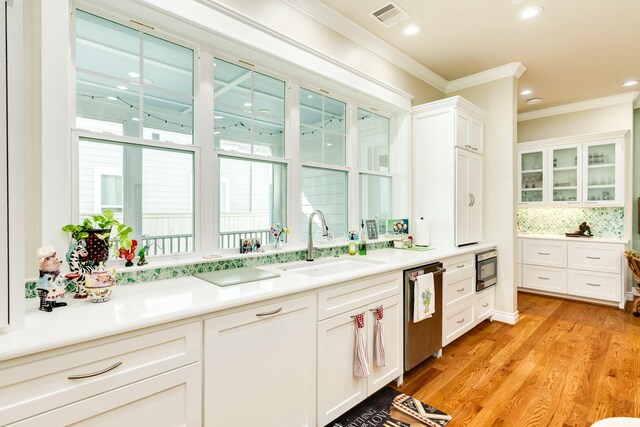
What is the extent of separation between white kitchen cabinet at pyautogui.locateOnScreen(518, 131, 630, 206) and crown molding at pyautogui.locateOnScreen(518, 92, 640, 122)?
607mm

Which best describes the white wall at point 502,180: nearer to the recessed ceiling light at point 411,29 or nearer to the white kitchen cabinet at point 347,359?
the recessed ceiling light at point 411,29

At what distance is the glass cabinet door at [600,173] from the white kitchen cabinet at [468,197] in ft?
7.05

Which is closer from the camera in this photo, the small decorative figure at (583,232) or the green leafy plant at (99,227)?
the green leafy plant at (99,227)

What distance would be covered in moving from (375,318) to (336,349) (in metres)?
0.38

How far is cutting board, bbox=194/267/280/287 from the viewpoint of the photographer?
1.80m

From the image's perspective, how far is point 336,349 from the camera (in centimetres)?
198

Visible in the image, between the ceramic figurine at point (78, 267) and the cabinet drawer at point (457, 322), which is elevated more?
the ceramic figurine at point (78, 267)

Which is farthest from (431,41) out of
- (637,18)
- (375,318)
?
(375,318)

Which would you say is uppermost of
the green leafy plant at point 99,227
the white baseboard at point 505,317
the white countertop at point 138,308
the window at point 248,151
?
the window at point 248,151

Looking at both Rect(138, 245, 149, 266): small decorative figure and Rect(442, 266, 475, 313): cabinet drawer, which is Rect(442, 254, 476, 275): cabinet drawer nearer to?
Rect(442, 266, 475, 313): cabinet drawer

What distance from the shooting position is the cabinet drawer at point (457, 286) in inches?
116

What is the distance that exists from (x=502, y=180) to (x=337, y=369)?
308 cm

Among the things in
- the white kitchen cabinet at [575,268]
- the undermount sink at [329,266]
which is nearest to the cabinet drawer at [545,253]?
the white kitchen cabinet at [575,268]

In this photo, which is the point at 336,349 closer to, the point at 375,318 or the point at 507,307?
the point at 375,318
